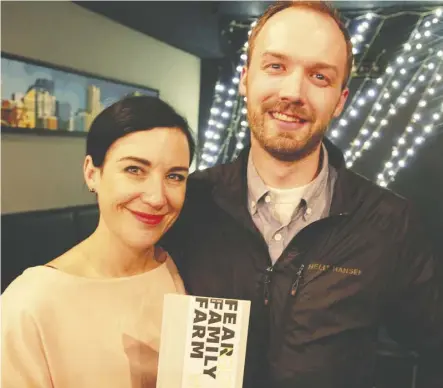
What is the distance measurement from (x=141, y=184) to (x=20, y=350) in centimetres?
39

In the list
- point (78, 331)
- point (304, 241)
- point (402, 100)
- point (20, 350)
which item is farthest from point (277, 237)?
point (402, 100)

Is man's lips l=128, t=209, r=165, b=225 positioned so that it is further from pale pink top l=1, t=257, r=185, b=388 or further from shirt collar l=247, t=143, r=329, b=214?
shirt collar l=247, t=143, r=329, b=214

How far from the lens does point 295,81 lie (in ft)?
3.73

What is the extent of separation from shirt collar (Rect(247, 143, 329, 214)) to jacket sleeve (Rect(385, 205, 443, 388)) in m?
0.22

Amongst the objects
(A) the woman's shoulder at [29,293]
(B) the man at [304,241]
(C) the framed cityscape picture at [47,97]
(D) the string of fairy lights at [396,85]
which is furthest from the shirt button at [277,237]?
(D) the string of fairy lights at [396,85]

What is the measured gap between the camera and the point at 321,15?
117 cm

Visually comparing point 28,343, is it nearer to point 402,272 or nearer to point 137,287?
point 137,287

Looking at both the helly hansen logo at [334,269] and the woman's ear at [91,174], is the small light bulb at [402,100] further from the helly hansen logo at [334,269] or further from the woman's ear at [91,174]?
the woman's ear at [91,174]

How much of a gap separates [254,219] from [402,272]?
0.39 m

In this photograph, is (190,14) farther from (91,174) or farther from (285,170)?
(91,174)

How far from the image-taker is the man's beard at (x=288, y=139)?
1.16 meters

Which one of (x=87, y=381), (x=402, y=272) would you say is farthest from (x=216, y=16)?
(x=87, y=381)

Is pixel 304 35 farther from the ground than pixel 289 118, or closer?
farther from the ground

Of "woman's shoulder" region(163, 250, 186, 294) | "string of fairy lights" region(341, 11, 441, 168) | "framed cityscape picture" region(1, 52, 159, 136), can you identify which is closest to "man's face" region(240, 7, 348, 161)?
"woman's shoulder" region(163, 250, 186, 294)
